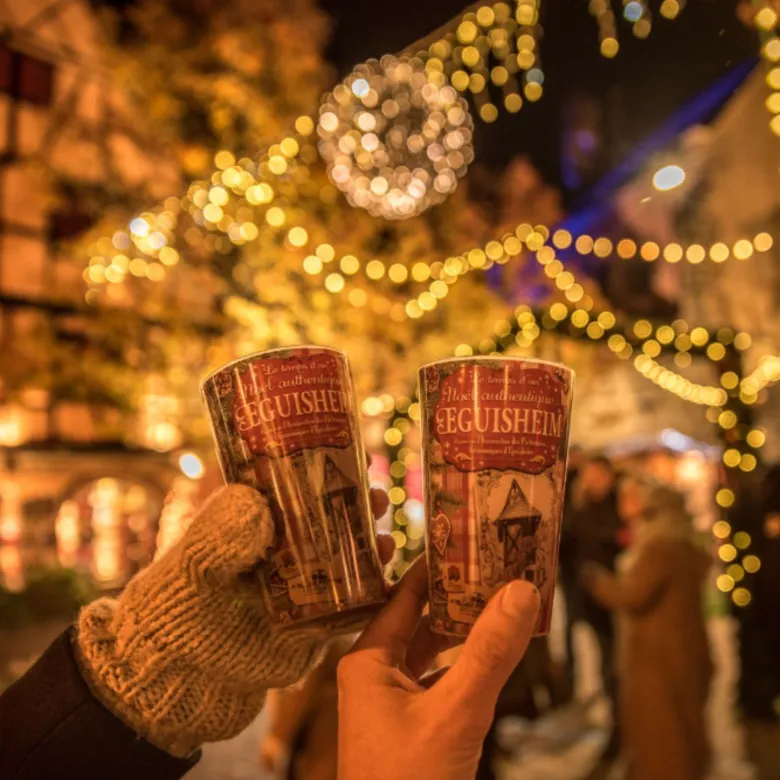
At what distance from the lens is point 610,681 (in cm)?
564

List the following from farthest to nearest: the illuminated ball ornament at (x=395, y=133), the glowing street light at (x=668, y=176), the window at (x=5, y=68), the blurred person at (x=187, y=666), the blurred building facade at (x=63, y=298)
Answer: the window at (x=5, y=68) < the blurred building facade at (x=63, y=298) < the glowing street light at (x=668, y=176) < the illuminated ball ornament at (x=395, y=133) < the blurred person at (x=187, y=666)

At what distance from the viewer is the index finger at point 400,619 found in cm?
119

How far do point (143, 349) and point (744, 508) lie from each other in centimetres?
672

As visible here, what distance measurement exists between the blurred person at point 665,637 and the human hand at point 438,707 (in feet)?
10.9

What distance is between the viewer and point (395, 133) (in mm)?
6625

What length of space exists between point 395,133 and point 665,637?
4.41 meters

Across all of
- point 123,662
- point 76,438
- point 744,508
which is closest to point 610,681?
point 744,508

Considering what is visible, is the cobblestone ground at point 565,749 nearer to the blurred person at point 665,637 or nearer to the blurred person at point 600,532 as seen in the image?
the blurred person at point 600,532

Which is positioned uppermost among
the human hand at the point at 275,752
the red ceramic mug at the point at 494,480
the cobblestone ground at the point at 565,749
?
the red ceramic mug at the point at 494,480

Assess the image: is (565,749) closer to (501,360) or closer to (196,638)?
(196,638)

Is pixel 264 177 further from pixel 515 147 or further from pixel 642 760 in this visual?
pixel 642 760

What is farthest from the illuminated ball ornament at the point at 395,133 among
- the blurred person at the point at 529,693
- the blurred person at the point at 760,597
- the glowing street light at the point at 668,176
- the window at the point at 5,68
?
the window at the point at 5,68

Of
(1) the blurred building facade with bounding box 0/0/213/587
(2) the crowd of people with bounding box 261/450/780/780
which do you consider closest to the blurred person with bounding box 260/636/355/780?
(2) the crowd of people with bounding box 261/450/780/780

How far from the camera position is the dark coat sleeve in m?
1.23
